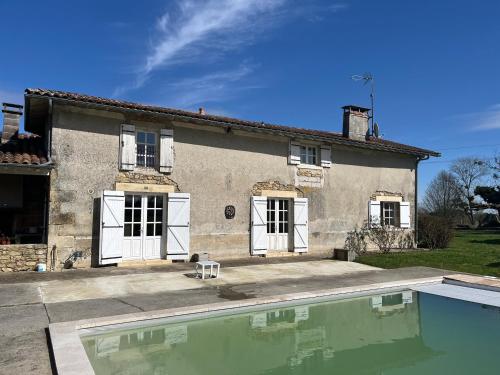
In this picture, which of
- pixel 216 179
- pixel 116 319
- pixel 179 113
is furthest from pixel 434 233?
pixel 116 319

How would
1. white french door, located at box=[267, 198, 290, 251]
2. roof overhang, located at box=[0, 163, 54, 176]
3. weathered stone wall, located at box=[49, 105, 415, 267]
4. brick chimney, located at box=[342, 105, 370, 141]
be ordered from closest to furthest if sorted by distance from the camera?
1. roof overhang, located at box=[0, 163, 54, 176]
2. weathered stone wall, located at box=[49, 105, 415, 267]
3. white french door, located at box=[267, 198, 290, 251]
4. brick chimney, located at box=[342, 105, 370, 141]

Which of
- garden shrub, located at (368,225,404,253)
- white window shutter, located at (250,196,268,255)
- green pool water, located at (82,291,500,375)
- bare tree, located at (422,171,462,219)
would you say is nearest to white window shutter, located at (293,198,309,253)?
white window shutter, located at (250,196,268,255)

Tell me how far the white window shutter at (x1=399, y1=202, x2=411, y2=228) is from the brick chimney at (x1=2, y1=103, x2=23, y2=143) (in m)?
12.6

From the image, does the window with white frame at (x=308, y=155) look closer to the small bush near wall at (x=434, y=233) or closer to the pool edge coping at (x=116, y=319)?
the pool edge coping at (x=116, y=319)

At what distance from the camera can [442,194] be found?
144ft

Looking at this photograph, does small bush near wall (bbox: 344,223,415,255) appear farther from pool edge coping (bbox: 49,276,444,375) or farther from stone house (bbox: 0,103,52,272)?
stone house (bbox: 0,103,52,272)

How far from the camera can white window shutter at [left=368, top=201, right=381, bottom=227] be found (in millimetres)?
13859

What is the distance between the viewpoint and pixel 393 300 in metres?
7.12

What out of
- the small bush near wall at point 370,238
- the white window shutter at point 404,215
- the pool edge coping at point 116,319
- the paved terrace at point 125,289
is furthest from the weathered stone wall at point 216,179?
the pool edge coping at point 116,319

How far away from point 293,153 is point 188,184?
359cm

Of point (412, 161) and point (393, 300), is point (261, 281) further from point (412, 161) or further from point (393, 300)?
point (412, 161)

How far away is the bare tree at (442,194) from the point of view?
42.6 meters

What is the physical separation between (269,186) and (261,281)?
4339 millimetres

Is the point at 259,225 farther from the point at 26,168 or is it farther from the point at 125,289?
the point at 26,168
